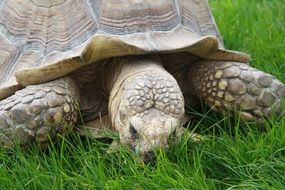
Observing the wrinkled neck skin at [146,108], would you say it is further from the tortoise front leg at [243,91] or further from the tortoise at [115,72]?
the tortoise front leg at [243,91]

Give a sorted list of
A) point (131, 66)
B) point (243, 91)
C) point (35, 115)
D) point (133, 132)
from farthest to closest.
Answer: point (243, 91), point (131, 66), point (35, 115), point (133, 132)

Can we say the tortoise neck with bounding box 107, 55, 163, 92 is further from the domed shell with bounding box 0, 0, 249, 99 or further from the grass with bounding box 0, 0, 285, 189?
the grass with bounding box 0, 0, 285, 189

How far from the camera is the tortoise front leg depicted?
341cm

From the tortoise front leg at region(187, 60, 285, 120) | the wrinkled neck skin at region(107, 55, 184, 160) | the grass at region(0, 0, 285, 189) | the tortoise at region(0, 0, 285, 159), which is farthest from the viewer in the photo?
the tortoise front leg at region(187, 60, 285, 120)

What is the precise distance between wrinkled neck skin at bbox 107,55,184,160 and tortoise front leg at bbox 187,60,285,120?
436mm

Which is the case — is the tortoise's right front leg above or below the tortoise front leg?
above

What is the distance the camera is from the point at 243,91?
3.43 m

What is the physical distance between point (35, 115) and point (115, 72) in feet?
1.78

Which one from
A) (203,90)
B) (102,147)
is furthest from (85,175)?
(203,90)

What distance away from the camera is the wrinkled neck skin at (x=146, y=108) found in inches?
113

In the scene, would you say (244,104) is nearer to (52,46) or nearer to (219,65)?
(219,65)

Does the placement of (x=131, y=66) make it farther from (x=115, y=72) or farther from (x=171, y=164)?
(x=171, y=164)

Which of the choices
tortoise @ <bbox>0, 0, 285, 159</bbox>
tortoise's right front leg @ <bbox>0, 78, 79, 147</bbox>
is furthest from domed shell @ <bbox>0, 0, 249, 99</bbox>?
tortoise's right front leg @ <bbox>0, 78, 79, 147</bbox>

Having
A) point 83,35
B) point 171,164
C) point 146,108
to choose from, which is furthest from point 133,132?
point 83,35
